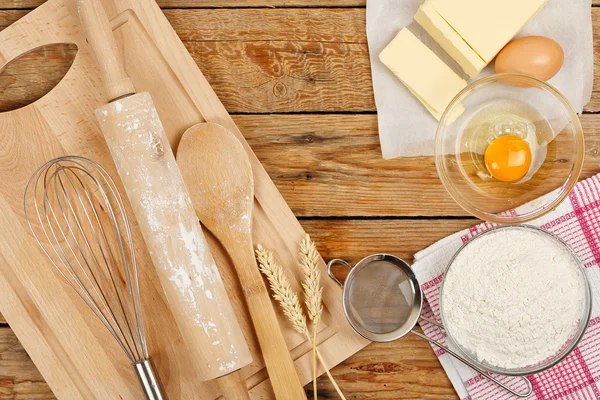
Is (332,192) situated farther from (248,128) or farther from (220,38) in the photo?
(220,38)

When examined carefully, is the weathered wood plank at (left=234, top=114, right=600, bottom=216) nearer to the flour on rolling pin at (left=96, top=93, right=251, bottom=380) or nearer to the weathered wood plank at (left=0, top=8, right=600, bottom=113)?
the weathered wood plank at (left=0, top=8, right=600, bottom=113)

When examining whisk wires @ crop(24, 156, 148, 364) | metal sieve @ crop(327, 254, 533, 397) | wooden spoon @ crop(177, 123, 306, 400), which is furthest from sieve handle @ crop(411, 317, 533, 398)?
whisk wires @ crop(24, 156, 148, 364)

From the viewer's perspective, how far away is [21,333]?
93 cm

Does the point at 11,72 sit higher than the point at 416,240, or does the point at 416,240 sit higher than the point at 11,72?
the point at 11,72

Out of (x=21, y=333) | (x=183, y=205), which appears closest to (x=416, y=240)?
(x=183, y=205)

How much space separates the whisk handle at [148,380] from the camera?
86cm

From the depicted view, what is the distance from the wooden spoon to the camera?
36.6 inches

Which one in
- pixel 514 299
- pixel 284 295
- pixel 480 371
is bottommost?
pixel 480 371

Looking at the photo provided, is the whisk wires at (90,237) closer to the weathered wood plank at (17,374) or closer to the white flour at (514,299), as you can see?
the weathered wood plank at (17,374)

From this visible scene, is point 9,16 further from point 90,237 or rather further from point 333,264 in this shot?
point 333,264

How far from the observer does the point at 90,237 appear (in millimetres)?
950

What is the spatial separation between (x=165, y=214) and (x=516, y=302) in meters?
0.58

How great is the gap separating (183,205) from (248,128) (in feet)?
0.71

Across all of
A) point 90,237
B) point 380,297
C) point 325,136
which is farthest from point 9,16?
point 380,297
